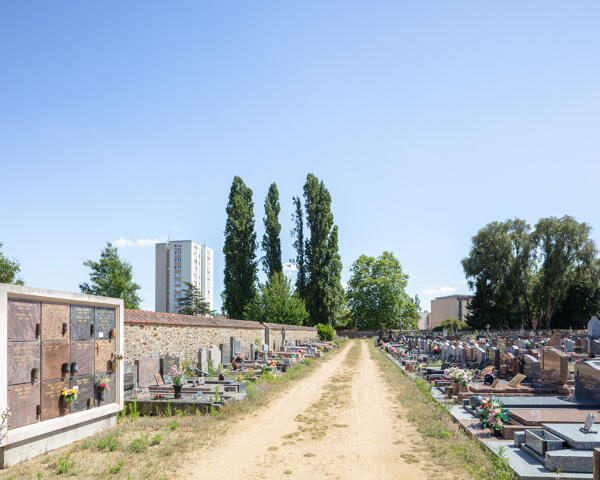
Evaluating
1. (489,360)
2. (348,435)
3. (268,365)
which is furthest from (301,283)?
(348,435)

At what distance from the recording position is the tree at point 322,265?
148 ft

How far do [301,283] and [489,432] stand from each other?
126ft

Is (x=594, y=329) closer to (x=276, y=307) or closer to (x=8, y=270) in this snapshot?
(x=276, y=307)

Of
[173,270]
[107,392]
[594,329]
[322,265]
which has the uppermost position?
[173,270]

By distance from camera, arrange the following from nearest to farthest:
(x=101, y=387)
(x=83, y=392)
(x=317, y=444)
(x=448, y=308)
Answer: (x=317, y=444) → (x=83, y=392) → (x=101, y=387) → (x=448, y=308)

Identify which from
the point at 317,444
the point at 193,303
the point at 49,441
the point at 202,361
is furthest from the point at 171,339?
the point at 193,303

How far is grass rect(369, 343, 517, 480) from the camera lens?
19.6ft

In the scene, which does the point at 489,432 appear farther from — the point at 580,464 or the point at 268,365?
the point at 268,365

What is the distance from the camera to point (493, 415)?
25.3ft

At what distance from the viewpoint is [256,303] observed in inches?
1513

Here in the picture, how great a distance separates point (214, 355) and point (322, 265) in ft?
93.1

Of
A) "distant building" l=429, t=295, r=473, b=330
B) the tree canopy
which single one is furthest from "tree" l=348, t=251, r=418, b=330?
"distant building" l=429, t=295, r=473, b=330

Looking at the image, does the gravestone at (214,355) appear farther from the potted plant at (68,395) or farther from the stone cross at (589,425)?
the stone cross at (589,425)

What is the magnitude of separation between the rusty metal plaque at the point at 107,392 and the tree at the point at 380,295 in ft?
160
